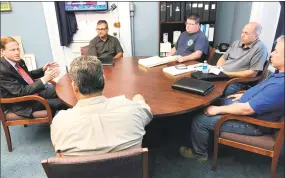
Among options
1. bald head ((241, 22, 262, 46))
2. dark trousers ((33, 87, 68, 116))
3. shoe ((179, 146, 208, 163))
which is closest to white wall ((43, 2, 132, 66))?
dark trousers ((33, 87, 68, 116))

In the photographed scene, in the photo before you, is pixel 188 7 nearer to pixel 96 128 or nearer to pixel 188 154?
pixel 188 154

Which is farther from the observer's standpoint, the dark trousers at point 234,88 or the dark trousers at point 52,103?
the dark trousers at point 234,88

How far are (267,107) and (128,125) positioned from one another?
2.94ft

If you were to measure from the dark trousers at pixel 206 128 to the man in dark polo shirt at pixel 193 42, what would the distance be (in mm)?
939

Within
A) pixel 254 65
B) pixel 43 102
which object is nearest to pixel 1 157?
pixel 43 102

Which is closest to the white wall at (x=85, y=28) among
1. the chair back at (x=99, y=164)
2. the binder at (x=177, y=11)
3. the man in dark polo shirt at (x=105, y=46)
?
the man in dark polo shirt at (x=105, y=46)

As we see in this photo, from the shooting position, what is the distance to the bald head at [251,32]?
7.12 feet

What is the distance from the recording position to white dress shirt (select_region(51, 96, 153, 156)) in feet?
3.45

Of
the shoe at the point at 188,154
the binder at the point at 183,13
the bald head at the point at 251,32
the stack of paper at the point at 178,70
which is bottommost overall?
the shoe at the point at 188,154

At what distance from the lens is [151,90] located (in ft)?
5.99

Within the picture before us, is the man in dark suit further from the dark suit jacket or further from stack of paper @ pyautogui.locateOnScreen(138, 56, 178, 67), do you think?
stack of paper @ pyautogui.locateOnScreen(138, 56, 178, 67)

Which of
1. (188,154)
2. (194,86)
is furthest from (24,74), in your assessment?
(188,154)

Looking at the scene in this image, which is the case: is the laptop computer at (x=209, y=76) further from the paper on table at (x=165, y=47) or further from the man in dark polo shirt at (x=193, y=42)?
the paper on table at (x=165, y=47)

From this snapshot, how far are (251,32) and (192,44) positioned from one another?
2.54ft
